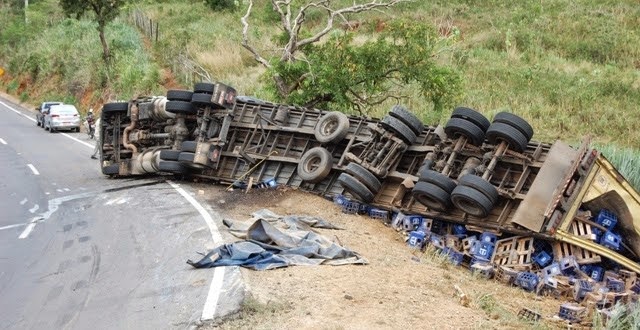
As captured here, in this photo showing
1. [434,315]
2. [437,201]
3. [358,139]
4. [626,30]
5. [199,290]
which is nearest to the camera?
[434,315]

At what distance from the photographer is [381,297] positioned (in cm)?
752

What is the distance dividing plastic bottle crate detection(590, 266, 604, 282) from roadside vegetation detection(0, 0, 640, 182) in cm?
566

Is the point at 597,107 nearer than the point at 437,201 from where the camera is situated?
No

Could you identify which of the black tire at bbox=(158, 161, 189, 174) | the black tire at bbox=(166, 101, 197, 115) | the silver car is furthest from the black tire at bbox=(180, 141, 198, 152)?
the silver car

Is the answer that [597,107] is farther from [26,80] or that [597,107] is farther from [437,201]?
[26,80]

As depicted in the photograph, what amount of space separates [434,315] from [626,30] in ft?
99.8

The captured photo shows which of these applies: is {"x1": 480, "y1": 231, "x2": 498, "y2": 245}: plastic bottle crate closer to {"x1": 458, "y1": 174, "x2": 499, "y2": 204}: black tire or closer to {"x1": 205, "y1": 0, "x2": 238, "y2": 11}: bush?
{"x1": 458, "y1": 174, "x2": 499, "y2": 204}: black tire

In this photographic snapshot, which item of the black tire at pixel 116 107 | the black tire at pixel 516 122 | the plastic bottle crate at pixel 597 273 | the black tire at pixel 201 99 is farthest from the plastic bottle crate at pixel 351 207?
the black tire at pixel 116 107

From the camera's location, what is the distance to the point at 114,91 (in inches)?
1404

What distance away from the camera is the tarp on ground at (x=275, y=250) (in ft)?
27.6

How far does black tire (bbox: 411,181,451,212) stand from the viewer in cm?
1120

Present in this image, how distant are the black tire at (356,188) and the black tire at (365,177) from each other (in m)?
0.08

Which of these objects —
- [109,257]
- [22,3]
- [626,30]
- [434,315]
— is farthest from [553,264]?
[22,3]

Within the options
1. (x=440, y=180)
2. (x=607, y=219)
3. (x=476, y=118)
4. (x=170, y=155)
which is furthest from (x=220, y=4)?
→ (x=607, y=219)
